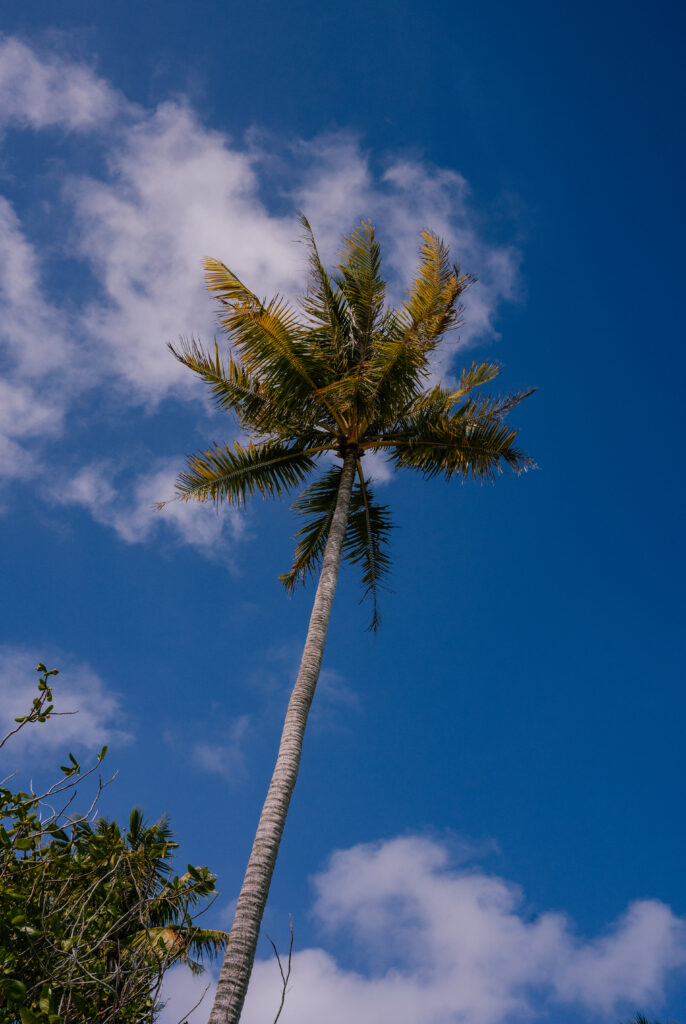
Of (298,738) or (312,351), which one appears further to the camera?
(312,351)

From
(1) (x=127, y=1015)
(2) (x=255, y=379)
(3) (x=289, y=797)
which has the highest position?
(2) (x=255, y=379)

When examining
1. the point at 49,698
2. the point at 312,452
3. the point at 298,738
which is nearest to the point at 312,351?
the point at 312,452

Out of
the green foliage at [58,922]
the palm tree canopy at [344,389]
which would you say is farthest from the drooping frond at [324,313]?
the green foliage at [58,922]

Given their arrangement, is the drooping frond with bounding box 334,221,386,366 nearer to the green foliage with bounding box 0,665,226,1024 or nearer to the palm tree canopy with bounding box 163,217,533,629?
the palm tree canopy with bounding box 163,217,533,629

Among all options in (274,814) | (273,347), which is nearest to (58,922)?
(274,814)

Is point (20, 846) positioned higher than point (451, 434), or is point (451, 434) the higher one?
point (451, 434)

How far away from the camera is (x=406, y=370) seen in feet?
32.7

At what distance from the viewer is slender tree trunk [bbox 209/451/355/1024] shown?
19.0ft

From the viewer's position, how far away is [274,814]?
695 centimetres

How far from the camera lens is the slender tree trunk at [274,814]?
5.78m

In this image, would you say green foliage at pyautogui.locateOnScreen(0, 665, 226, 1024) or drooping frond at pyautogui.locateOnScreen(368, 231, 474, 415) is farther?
drooping frond at pyautogui.locateOnScreen(368, 231, 474, 415)

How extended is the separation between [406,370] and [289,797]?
18.8 feet

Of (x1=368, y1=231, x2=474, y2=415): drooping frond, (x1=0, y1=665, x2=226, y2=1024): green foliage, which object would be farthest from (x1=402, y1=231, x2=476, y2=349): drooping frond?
(x1=0, y1=665, x2=226, y2=1024): green foliage

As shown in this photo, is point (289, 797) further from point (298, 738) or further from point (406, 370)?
point (406, 370)
